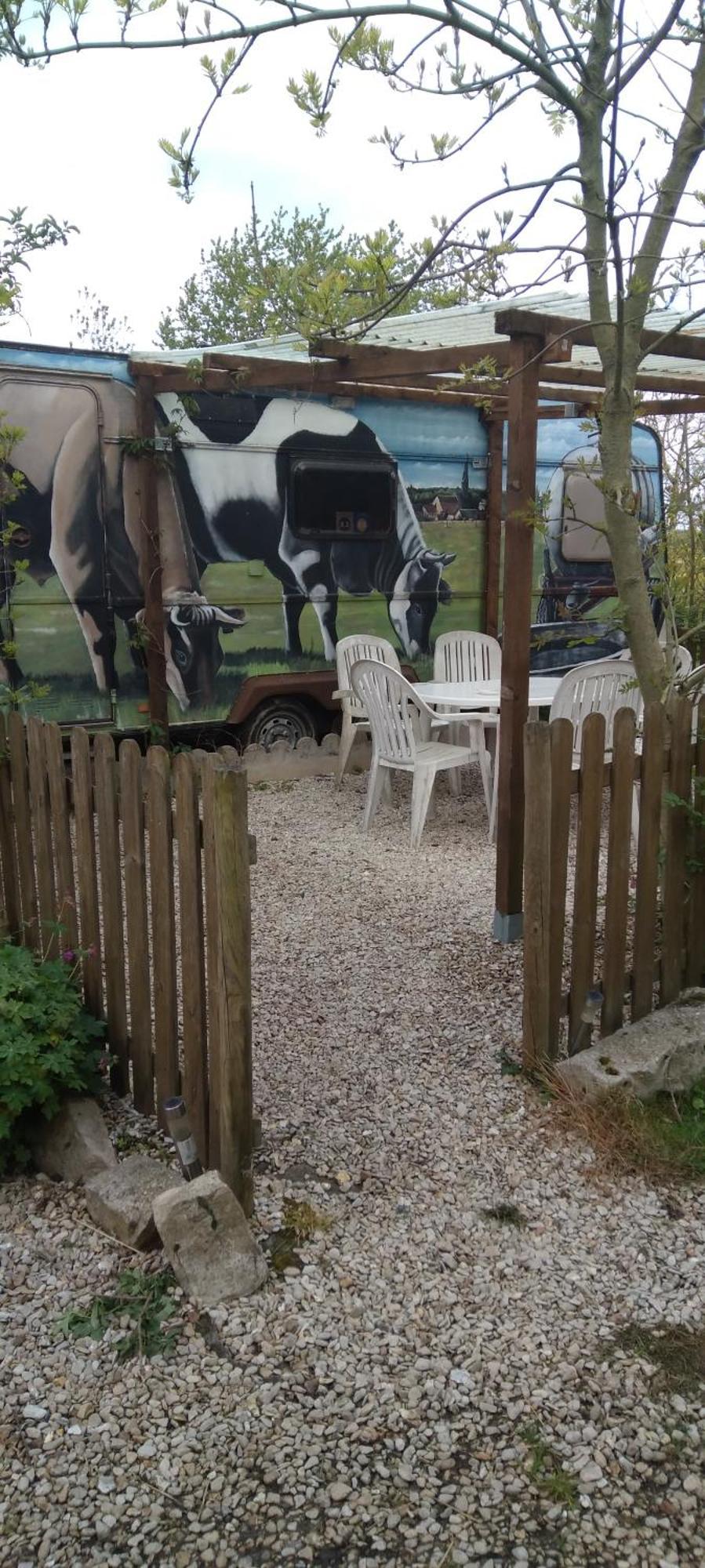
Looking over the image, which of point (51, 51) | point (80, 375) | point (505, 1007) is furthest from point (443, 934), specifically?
point (80, 375)

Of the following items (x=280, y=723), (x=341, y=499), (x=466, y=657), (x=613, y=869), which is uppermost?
(x=341, y=499)

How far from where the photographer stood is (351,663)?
754 centimetres

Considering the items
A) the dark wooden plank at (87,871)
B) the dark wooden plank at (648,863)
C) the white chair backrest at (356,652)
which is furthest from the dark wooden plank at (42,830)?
the white chair backrest at (356,652)

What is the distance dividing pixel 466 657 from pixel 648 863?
4.80 meters

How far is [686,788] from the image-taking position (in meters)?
3.62

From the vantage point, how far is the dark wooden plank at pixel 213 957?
265 centimetres

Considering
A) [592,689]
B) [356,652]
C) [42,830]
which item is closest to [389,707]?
[592,689]

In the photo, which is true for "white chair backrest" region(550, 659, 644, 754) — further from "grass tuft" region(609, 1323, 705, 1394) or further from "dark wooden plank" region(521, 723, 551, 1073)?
"grass tuft" region(609, 1323, 705, 1394)

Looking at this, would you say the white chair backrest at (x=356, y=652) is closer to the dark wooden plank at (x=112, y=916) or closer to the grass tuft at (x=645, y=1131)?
the dark wooden plank at (x=112, y=916)

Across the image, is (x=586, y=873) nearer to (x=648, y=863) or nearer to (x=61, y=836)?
(x=648, y=863)

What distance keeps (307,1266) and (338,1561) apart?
78cm

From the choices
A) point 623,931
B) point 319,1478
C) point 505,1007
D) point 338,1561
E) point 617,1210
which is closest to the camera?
point 338,1561

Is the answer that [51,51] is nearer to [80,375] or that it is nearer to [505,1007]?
[505,1007]

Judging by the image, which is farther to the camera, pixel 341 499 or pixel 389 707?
pixel 341 499
